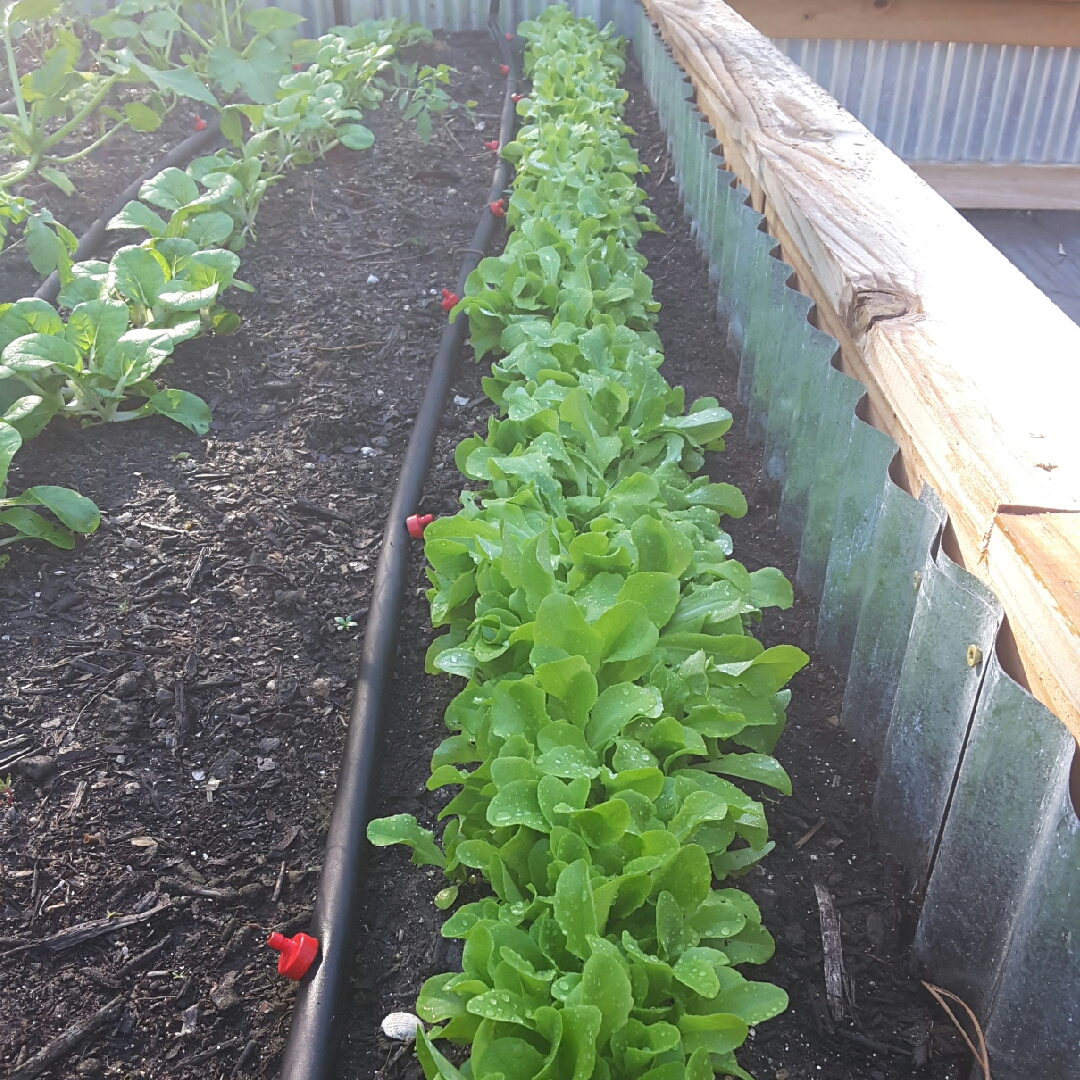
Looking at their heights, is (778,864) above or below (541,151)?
below

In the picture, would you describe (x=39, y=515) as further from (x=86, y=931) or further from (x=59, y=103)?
(x=59, y=103)

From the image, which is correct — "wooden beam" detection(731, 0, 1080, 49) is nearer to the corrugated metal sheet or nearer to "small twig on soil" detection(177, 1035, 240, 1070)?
the corrugated metal sheet

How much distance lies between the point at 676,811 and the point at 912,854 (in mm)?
463

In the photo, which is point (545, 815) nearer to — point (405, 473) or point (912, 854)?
point (912, 854)

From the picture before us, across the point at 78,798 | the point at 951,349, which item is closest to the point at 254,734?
the point at 78,798

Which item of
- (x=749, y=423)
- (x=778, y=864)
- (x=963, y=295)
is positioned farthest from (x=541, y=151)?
(x=778, y=864)

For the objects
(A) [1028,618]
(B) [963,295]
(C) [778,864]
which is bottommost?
(C) [778,864]

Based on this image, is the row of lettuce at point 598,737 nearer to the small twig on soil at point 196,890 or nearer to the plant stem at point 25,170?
the small twig on soil at point 196,890

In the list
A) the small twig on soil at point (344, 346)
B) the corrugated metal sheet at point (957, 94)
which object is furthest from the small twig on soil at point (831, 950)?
the corrugated metal sheet at point (957, 94)

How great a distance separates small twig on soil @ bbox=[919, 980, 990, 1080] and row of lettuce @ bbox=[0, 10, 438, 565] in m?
2.04

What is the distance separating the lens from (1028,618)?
4.05 feet

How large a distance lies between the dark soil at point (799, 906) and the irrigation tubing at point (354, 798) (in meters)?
0.04

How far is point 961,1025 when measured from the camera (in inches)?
56.4

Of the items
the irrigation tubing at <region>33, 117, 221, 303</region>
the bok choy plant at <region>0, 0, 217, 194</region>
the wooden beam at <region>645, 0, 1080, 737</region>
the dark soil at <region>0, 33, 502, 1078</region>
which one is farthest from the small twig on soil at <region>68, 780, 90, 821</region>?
the bok choy plant at <region>0, 0, 217, 194</region>
